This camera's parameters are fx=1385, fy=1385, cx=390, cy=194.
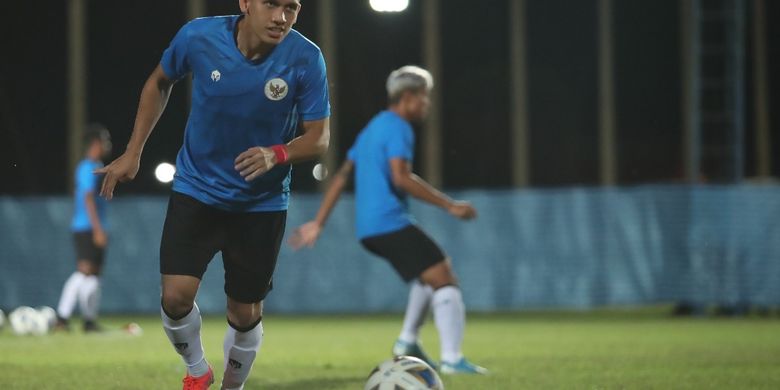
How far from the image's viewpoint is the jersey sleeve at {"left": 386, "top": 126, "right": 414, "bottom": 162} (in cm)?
987

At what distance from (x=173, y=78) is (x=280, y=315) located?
44.8 feet

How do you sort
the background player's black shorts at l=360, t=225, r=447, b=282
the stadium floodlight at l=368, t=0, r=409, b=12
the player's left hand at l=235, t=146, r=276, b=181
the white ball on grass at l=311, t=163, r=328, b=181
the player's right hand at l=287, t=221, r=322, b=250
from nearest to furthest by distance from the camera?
the player's left hand at l=235, t=146, r=276, b=181, the player's right hand at l=287, t=221, r=322, b=250, the background player's black shorts at l=360, t=225, r=447, b=282, the stadium floodlight at l=368, t=0, r=409, b=12, the white ball on grass at l=311, t=163, r=328, b=181

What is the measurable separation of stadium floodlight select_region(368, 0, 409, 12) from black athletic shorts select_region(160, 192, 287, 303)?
2249 cm

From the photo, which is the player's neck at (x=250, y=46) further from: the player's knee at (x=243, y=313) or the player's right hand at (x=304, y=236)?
the player's right hand at (x=304, y=236)

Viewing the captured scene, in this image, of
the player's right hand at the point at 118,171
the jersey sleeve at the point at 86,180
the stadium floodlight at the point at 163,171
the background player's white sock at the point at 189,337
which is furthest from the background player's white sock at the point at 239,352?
the stadium floodlight at the point at 163,171

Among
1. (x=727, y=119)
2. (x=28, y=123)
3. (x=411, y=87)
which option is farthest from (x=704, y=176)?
(x=28, y=123)

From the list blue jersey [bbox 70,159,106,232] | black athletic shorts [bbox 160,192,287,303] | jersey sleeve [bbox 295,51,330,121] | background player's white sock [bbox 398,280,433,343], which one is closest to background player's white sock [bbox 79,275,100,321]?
blue jersey [bbox 70,159,106,232]

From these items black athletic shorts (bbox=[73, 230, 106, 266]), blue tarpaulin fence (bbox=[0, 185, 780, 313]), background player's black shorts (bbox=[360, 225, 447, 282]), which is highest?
background player's black shorts (bbox=[360, 225, 447, 282])

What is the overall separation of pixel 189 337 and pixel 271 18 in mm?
1658

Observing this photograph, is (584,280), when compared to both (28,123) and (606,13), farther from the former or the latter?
(28,123)

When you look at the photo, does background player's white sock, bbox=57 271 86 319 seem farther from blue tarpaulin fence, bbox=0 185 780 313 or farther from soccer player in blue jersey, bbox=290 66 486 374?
soccer player in blue jersey, bbox=290 66 486 374

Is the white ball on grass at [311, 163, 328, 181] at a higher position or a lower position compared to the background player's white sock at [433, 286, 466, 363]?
lower

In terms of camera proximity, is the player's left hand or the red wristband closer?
the player's left hand

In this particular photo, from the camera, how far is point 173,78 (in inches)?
266
